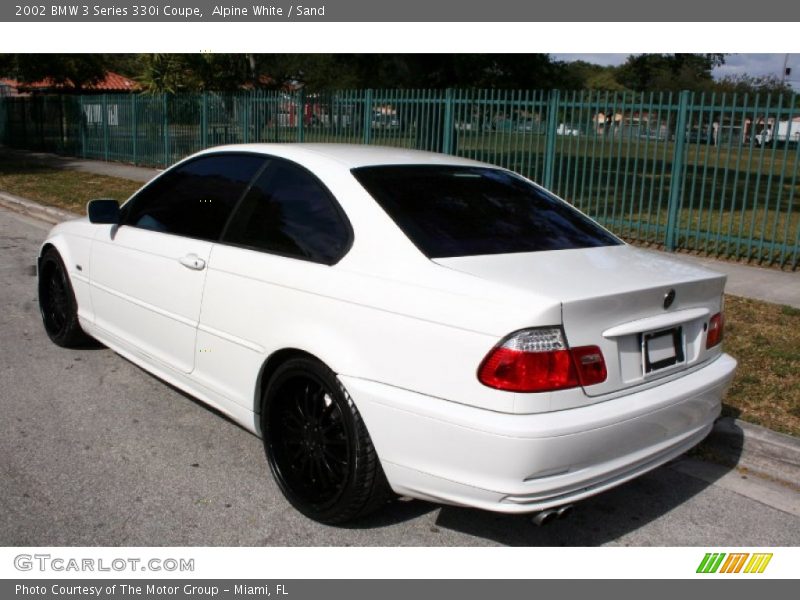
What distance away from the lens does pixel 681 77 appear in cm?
5578

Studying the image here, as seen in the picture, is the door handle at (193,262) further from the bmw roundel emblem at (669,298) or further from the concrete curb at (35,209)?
the concrete curb at (35,209)

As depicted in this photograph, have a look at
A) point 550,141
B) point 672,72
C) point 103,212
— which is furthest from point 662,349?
point 672,72

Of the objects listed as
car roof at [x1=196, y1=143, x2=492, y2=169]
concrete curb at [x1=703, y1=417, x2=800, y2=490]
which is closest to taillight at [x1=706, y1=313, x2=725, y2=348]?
concrete curb at [x1=703, y1=417, x2=800, y2=490]

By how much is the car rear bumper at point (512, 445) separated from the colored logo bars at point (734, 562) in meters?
0.50

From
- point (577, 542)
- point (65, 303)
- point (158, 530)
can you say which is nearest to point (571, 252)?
point (577, 542)

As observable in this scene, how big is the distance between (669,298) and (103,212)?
3.36m

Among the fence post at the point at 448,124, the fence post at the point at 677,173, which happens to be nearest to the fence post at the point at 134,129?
the fence post at the point at 448,124

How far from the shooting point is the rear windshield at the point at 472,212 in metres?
3.33

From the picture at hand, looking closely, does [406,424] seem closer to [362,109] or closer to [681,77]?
[362,109]

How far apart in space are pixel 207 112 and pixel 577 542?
701 inches

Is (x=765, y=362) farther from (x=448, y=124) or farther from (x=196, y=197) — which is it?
(x=448, y=124)

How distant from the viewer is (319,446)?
3.37m

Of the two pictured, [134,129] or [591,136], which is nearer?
[591,136]

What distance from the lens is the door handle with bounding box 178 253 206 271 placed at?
156 inches
